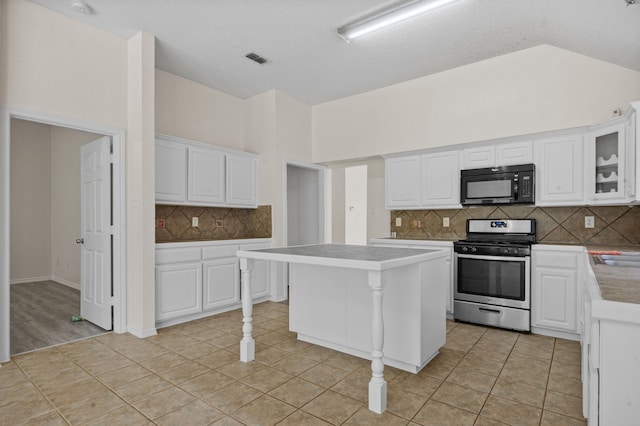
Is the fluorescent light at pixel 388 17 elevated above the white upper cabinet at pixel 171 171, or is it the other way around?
the fluorescent light at pixel 388 17

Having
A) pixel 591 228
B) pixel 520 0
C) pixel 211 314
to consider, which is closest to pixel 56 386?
pixel 211 314

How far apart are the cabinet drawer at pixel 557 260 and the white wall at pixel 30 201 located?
→ 24.9 feet

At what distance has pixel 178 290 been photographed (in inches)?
146

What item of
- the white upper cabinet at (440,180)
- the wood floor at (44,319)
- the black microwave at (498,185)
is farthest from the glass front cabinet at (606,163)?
the wood floor at (44,319)

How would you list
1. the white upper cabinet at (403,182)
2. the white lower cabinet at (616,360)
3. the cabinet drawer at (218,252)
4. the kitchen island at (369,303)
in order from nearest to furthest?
the white lower cabinet at (616,360) → the kitchen island at (369,303) → the cabinet drawer at (218,252) → the white upper cabinet at (403,182)

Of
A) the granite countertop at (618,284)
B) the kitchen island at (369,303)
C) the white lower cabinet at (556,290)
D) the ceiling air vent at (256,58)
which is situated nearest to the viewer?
the granite countertop at (618,284)

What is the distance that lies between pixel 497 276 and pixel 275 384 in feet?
8.18

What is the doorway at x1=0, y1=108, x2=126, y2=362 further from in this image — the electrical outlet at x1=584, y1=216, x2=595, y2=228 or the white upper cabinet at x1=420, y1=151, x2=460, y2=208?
the electrical outlet at x1=584, y1=216, x2=595, y2=228

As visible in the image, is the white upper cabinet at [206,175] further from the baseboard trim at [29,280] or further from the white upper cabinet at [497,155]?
the baseboard trim at [29,280]

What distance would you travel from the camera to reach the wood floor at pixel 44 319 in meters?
3.21

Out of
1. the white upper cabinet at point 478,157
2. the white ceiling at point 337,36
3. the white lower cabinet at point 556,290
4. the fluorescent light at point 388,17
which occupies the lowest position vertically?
the white lower cabinet at point 556,290

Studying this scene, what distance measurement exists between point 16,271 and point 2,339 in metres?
4.15

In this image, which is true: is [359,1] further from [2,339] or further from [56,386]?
[2,339]

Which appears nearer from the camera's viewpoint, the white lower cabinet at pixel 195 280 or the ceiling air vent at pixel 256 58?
the white lower cabinet at pixel 195 280
